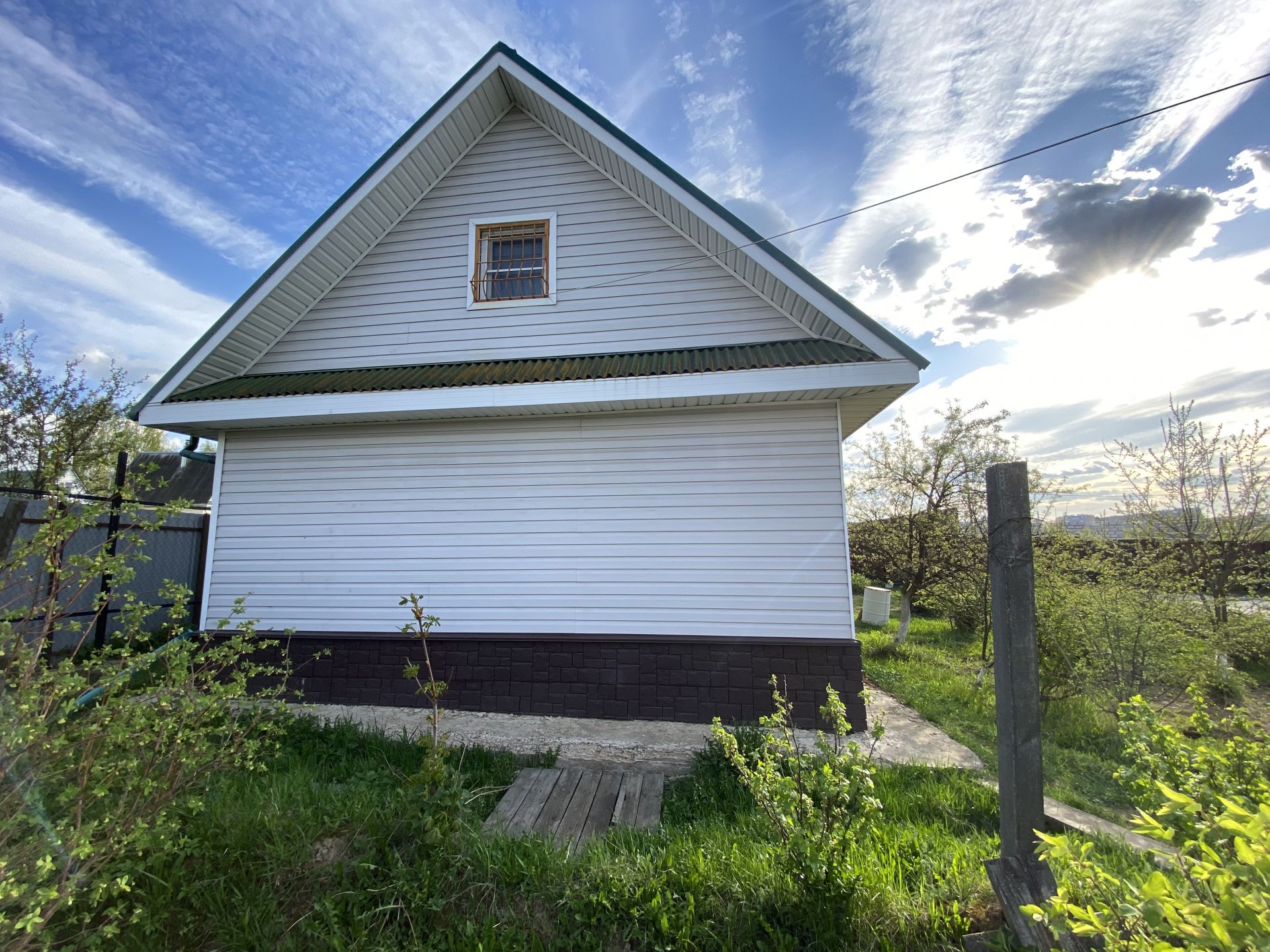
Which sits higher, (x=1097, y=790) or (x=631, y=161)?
(x=631, y=161)

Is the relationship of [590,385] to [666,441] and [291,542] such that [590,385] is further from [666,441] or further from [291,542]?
[291,542]

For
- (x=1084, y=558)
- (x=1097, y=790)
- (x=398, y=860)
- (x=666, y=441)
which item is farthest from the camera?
(x=1084, y=558)

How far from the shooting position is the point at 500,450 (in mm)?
6598

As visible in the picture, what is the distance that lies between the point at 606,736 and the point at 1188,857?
4.49m

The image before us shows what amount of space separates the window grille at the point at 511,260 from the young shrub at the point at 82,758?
16.8 ft

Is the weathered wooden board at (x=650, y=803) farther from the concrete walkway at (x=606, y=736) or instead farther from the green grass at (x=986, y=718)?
the green grass at (x=986, y=718)

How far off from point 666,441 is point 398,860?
461 cm

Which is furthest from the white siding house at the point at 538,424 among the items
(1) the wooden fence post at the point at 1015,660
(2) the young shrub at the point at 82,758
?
(2) the young shrub at the point at 82,758

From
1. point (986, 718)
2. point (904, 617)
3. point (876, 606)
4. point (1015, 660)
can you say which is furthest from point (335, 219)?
point (876, 606)

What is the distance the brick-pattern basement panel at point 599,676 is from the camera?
5762mm

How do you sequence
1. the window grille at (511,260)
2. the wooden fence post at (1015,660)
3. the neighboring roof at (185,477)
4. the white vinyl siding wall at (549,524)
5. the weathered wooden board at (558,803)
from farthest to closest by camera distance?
the neighboring roof at (185,477) < the window grille at (511,260) < the white vinyl siding wall at (549,524) < the weathered wooden board at (558,803) < the wooden fence post at (1015,660)

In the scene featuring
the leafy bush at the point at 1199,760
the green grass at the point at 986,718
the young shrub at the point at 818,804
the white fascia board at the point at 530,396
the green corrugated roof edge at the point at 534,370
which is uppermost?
the green corrugated roof edge at the point at 534,370

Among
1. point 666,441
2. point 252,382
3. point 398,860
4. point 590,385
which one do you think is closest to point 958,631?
point 666,441

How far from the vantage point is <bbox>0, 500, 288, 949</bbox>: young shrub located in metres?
2.10
